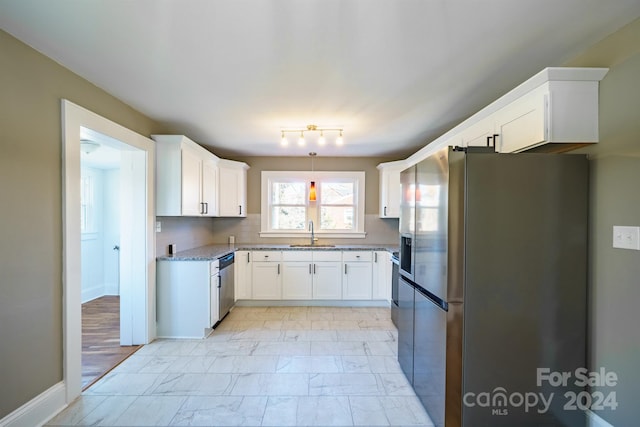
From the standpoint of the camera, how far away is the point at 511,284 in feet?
5.59

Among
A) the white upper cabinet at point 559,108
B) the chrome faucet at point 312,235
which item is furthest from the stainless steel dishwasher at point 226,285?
the white upper cabinet at point 559,108

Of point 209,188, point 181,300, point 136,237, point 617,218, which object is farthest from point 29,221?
point 617,218

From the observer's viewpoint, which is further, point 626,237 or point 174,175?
point 174,175

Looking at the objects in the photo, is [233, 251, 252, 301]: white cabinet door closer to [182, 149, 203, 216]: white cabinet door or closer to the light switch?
[182, 149, 203, 216]: white cabinet door

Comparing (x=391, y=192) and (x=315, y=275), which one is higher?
(x=391, y=192)

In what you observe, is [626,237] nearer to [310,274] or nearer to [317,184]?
[310,274]

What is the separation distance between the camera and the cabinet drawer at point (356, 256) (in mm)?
4363

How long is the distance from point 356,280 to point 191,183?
264 cm

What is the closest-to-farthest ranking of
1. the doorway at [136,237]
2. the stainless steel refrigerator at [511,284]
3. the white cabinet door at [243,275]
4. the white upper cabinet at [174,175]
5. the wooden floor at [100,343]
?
the stainless steel refrigerator at [511,284]
the wooden floor at [100,343]
the doorway at [136,237]
the white upper cabinet at [174,175]
the white cabinet door at [243,275]

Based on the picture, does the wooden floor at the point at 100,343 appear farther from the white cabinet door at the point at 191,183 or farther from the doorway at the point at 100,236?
the white cabinet door at the point at 191,183

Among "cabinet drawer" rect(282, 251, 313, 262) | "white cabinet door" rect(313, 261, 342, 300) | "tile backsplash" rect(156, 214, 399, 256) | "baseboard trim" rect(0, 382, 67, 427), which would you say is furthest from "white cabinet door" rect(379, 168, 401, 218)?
"baseboard trim" rect(0, 382, 67, 427)

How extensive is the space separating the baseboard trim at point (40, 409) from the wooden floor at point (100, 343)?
0.28 meters

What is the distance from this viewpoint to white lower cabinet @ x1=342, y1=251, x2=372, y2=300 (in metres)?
4.37

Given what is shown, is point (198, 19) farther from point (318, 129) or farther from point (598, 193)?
point (598, 193)
